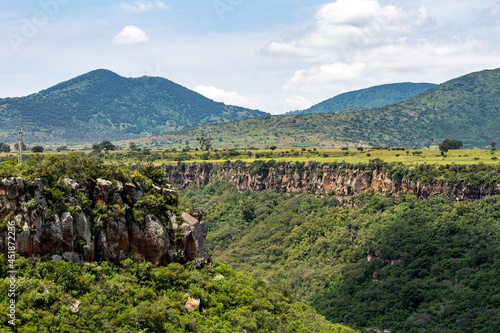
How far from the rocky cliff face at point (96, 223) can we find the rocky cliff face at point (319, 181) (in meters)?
62.7

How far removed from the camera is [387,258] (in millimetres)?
93750

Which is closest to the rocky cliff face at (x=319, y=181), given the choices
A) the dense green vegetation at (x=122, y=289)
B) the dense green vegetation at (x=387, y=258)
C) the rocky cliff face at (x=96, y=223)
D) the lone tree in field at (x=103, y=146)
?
the dense green vegetation at (x=387, y=258)

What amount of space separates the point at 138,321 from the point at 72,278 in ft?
16.1

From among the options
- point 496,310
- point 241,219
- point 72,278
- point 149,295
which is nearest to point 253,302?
point 149,295

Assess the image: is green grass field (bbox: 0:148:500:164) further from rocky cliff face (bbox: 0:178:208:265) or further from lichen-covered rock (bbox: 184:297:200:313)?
lichen-covered rock (bbox: 184:297:200:313)

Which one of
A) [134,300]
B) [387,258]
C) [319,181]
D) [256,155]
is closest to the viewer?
[134,300]

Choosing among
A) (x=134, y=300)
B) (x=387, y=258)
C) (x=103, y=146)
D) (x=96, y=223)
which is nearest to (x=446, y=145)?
(x=387, y=258)

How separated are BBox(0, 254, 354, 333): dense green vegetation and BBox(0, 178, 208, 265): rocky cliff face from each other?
108 centimetres

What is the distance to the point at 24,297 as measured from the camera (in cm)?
3591

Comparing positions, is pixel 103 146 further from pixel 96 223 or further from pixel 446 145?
pixel 96 223

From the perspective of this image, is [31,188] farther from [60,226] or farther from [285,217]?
[285,217]

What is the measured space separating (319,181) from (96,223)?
9371cm

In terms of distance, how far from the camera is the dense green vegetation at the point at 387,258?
7700cm

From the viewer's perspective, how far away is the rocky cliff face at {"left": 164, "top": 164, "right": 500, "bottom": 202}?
10338cm
